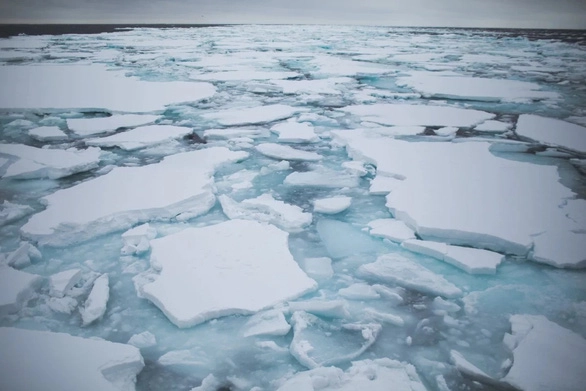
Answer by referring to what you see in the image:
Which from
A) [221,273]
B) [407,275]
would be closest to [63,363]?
[221,273]

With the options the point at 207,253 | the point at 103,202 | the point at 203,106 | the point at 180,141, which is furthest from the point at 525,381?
the point at 203,106

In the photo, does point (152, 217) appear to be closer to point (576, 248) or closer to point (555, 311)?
point (555, 311)

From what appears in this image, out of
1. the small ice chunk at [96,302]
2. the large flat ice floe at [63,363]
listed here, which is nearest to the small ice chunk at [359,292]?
the large flat ice floe at [63,363]

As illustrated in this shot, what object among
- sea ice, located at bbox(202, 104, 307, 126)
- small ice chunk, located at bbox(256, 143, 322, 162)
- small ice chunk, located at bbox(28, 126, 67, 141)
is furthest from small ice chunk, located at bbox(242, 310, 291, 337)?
small ice chunk, located at bbox(28, 126, 67, 141)

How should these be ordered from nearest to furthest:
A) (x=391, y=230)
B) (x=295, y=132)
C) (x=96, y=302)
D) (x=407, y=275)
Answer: (x=96, y=302), (x=407, y=275), (x=391, y=230), (x=295, y=132)

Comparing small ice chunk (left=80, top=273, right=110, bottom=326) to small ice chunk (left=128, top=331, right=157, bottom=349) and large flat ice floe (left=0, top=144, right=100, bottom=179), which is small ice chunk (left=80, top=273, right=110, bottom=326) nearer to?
small ice chunk (left=128, top=331, right=157, bottom=349)

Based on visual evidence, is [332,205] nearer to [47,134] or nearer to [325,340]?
[325,340]

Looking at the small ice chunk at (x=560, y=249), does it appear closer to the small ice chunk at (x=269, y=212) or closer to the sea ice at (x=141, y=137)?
the small ice chunk at (x=269, y=212)
